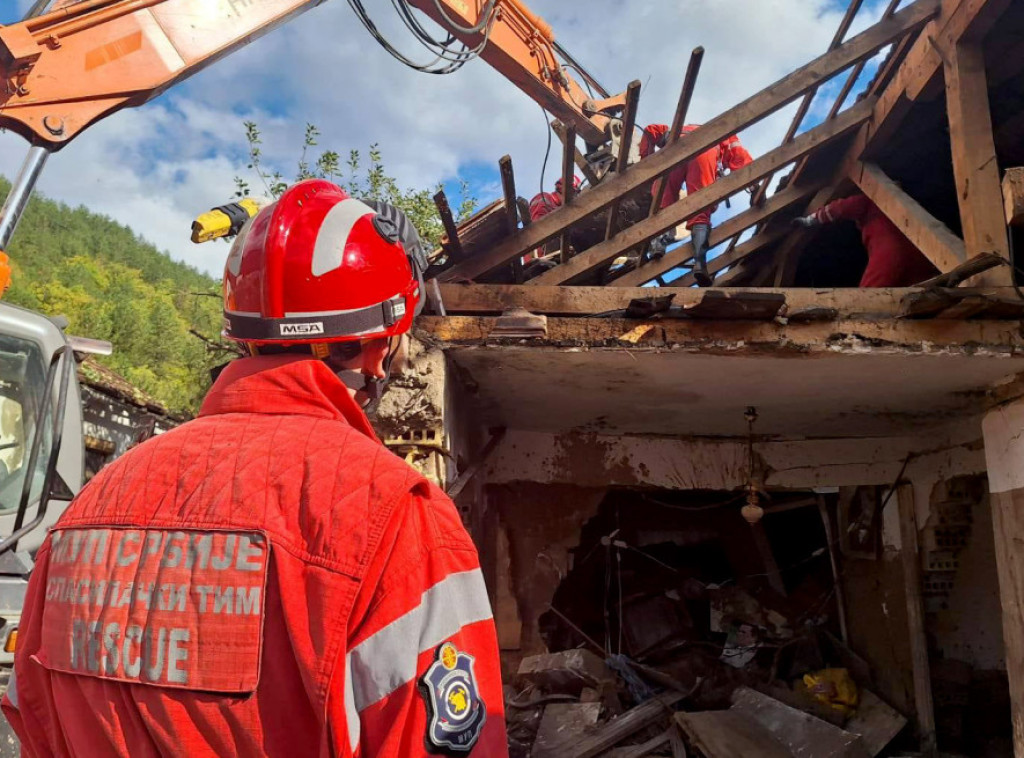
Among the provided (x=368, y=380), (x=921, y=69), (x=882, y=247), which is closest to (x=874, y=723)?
(x=882, y=247)

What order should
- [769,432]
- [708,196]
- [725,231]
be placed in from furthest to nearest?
1. [769,432]
2. [725,231]
3. [708,196]

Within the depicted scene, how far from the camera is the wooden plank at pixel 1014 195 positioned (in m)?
3.08

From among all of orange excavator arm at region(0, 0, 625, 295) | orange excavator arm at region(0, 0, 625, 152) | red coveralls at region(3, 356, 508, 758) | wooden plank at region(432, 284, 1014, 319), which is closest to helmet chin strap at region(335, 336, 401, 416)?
red coveralls at region(3, 356, 508, 758)

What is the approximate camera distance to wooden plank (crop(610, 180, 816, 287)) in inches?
194

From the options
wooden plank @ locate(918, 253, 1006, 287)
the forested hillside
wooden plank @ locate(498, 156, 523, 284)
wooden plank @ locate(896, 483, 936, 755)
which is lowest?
wooden plank @ locate(896, 483, 936, 755)

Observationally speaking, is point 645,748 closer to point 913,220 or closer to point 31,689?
point 913,220

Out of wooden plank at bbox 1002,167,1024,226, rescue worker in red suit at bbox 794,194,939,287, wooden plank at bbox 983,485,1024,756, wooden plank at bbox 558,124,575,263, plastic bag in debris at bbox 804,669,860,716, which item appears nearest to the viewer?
wooden plank at bbox 1002,167,1024,226

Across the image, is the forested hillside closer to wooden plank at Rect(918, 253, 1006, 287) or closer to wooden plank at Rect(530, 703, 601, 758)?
wooden plank at Rect(530, 703, 601, 758)

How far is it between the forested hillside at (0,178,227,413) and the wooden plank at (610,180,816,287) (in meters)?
7.51

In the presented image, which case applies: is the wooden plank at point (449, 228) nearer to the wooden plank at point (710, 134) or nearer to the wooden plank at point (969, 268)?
the wooden plank at point (710, 134)

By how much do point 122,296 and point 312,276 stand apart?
31.1 metres

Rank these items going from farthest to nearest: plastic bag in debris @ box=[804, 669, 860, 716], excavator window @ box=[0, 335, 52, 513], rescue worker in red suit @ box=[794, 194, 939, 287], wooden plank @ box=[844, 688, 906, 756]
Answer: plastic bag in debris @ box=[804, 669, 860, 716] < wooden plank @ box=[844, 688, 906, 756] < rescue worker in red suit @ box=[794, 194, 939, 287] < excavator window @ box=[0, 335, 52, 513]

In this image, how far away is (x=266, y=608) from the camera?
1.03 m

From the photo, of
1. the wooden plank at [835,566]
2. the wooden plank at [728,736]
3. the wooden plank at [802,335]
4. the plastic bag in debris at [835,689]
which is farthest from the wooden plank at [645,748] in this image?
the wooden plank at [802,335]
